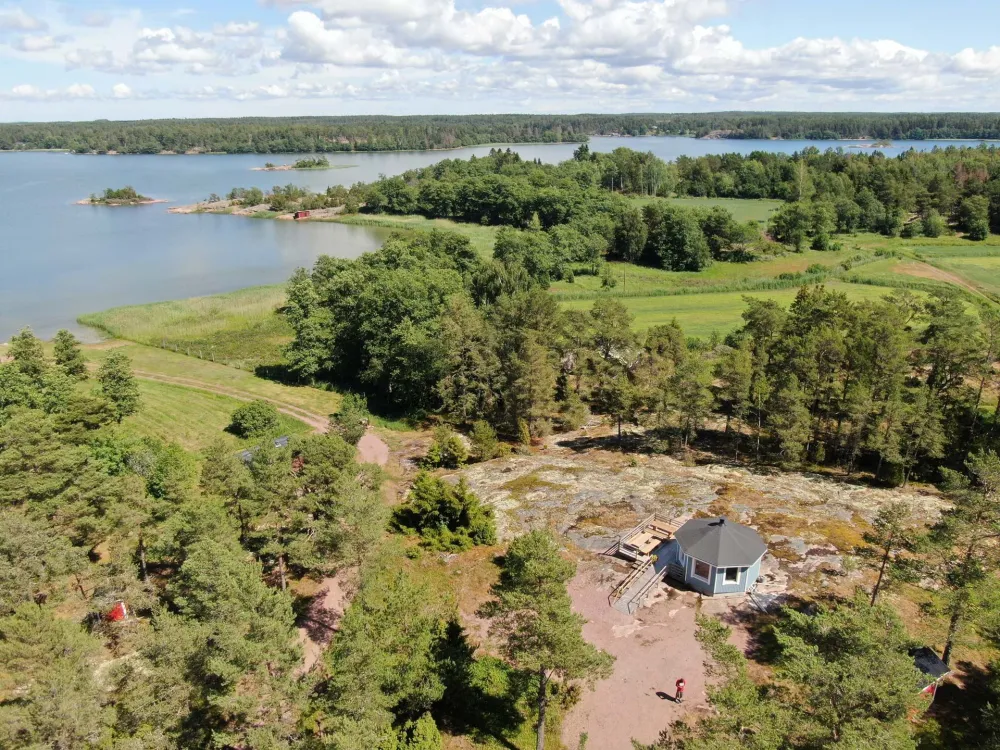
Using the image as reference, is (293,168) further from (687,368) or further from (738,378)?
(738,378)

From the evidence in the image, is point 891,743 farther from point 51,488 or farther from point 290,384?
point 290,384

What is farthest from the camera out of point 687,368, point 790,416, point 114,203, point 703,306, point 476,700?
point 114,203

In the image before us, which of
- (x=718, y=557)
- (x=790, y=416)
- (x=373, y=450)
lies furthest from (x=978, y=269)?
(x=373, y=450)

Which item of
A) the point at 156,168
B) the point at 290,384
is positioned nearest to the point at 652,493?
the point at 290,384

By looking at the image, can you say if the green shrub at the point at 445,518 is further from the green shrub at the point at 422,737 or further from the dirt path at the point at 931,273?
the dirt path at the point at 931,273

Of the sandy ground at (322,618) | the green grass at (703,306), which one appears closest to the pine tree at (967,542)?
the sandy ground at (322,618)

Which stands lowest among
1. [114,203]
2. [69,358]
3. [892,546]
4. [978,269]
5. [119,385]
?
[978,269]
